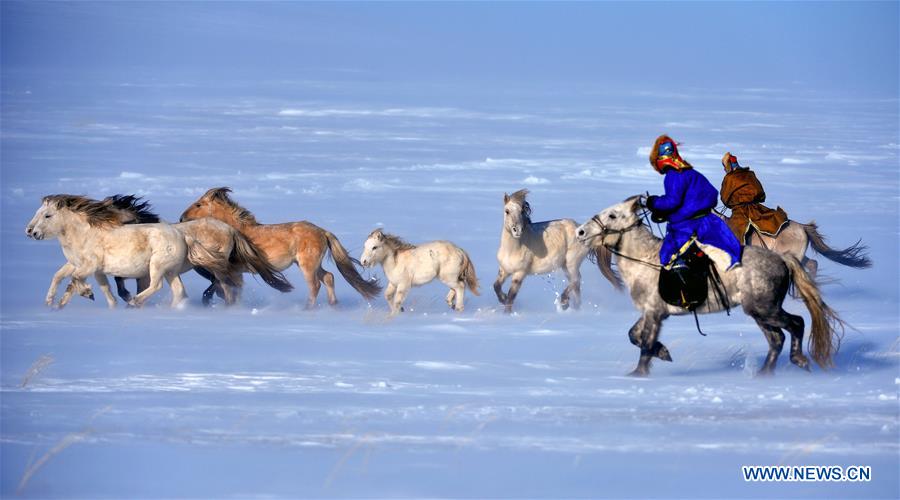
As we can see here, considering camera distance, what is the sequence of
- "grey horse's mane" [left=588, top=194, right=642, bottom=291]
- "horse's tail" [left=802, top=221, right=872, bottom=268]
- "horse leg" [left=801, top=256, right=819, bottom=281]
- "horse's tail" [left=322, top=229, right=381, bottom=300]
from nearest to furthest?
"grey horse's mane" [left=588, top=194, right=642, bottom=291] < "horse's tail" [left=322, top=229, right=381, bottom=300] < "horse leg" [left=801, top=256, right=819, bottom=281] < "horse's tail" [left=802, top=221, right=872, bottom=268]

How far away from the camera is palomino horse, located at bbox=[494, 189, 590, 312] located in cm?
1473

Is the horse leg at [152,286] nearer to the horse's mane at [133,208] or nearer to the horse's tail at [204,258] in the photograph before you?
the horse's tail at [204,258]

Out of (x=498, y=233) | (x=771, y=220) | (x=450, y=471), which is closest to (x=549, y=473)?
(x=450, y=471)

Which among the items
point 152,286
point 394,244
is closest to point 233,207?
point 152,286

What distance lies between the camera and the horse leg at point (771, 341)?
11.5m

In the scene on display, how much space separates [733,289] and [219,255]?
5223 mm

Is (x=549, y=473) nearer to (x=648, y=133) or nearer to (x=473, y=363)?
(x=473, y=363)

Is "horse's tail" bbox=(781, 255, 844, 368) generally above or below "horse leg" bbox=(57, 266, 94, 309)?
above

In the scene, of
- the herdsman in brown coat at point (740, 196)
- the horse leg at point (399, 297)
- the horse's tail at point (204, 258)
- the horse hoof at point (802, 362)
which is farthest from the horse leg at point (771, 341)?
the horse's tail at point (204, 258)

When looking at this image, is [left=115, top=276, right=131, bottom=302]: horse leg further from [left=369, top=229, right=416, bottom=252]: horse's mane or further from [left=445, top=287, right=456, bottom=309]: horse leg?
[left=445, top=287, right=456, bottom=309]: horse leg

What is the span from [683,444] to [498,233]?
32.2 ft

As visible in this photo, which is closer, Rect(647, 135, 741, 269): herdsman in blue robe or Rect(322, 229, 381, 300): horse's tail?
Rect(647, 135, 741, 269): herdsman in blue robe

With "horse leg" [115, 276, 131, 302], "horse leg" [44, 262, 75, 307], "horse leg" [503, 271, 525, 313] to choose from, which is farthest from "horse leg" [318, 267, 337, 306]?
"horse leg" [44, 262, 75, 307]

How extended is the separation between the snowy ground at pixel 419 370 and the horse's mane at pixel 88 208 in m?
0.79
